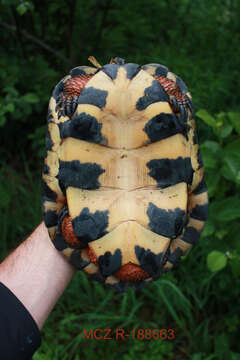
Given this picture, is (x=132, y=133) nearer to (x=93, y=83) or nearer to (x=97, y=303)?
(x=93, y=83)

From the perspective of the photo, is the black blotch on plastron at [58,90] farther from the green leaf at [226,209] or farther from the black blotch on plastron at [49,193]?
the green leaf at [226,209]

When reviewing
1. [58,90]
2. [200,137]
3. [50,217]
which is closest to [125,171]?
[50,217]

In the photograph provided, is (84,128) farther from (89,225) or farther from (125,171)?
(89,225)

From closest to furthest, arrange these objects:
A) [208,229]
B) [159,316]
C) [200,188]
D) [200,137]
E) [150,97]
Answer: [150,97], [200,188], [208,229], [159,316], [200,137]

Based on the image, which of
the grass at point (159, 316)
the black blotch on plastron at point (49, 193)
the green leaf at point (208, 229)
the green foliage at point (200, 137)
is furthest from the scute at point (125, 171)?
the grass at point (159, 316)

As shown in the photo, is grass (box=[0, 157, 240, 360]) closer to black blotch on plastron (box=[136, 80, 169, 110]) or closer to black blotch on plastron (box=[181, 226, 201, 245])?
black blotch on plastron (box=[181, 226, 201, 245])

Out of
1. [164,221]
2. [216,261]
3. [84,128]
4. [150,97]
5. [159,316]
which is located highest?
[150,97]

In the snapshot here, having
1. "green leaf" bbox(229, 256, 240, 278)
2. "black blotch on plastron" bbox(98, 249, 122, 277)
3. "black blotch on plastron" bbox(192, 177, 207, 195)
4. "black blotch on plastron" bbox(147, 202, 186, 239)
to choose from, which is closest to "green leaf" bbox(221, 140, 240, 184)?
"black blotch on plastron" bbox(192, 177, 207, 195)
